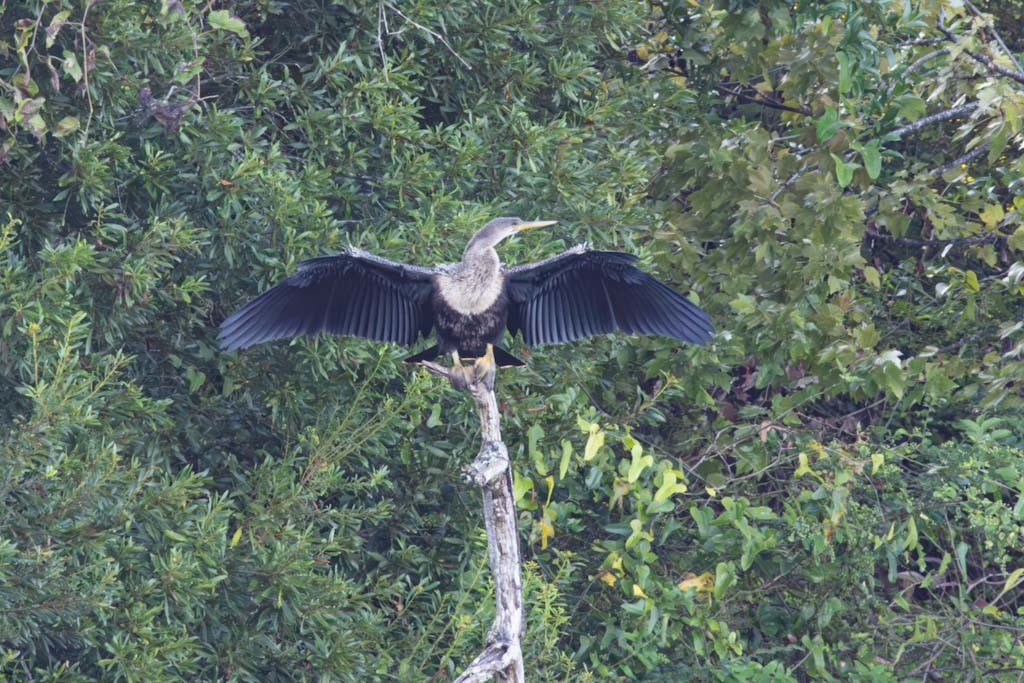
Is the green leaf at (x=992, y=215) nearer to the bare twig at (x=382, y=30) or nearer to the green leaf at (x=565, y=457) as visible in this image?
the green leaf at (x=565, y=457)

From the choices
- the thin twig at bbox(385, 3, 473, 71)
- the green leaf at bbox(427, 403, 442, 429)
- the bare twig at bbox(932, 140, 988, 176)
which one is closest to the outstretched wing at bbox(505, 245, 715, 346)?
the green leaf at bbox(427, 403, 442, 429)

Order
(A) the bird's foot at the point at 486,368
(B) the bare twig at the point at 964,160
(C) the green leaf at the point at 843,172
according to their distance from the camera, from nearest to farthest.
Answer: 1. (A) the bird's foot at the point at 486,368
2. (C) the green leaf at the point at 843,172
3. (B) the bare twig at the point at 964,160

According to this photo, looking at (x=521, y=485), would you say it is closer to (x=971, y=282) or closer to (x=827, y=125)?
(x=827, y=125)

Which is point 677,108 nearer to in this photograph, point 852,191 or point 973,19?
point 852,191

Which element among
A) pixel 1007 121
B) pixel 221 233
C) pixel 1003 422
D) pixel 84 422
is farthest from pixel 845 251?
pixel 84 422

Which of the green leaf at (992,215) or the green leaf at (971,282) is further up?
the green leaf at (992,215)

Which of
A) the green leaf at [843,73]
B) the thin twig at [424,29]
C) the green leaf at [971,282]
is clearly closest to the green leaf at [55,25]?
the thin twig at [424,29]

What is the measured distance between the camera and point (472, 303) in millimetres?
4652

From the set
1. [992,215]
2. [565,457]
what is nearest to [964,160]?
[992,215]

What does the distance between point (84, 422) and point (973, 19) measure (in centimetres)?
415

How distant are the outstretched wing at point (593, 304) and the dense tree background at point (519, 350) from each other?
60 cm

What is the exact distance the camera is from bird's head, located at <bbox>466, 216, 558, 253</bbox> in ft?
15.8

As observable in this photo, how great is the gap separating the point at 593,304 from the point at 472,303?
1.48ft

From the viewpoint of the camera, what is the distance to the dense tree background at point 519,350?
16.3 ft
